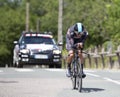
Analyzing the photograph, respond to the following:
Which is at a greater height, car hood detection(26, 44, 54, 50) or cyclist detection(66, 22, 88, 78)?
car hood detection(26, 44, 54, 50)

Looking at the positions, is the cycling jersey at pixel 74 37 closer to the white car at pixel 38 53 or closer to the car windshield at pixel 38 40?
the white car at pixel 38 53

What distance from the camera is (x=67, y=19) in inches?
2339

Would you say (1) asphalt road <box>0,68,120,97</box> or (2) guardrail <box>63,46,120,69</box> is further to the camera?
(2) guardrail <box>63,46,120,69</box>

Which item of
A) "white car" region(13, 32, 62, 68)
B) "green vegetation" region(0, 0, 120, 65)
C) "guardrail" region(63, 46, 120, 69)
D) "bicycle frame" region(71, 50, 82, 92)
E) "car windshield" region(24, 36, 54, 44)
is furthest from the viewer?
"green vegetation" region(0, 0, 120, 65)

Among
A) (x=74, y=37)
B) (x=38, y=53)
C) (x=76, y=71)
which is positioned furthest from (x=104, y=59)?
(x=74, y=37)

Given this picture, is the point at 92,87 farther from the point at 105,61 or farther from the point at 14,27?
the point at 14,27

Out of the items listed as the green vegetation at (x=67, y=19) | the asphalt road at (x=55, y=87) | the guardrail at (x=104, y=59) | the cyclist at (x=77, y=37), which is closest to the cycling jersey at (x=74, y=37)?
the cyclist at (x=77, y=37)

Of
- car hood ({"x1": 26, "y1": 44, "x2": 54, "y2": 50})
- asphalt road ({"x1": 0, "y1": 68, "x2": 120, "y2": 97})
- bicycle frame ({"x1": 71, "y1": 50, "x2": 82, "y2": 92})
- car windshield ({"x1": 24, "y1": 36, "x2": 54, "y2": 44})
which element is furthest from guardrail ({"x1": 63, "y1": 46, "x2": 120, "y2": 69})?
bicycle frame ({"x1": 71, "y1": 50, "x2": 82, "y2": 92})

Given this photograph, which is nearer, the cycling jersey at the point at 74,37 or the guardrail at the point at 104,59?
the cycling jersey at the point at 74,37

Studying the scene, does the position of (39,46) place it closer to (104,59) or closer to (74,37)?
(104,59)

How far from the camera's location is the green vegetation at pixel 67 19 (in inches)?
1575

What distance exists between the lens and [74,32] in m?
13.9

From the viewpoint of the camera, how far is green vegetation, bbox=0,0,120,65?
4001cm

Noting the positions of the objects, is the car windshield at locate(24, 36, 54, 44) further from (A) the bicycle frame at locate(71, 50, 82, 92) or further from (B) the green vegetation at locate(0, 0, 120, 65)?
(A) the bicycle frame at locate(71, 50, 82, 92)
